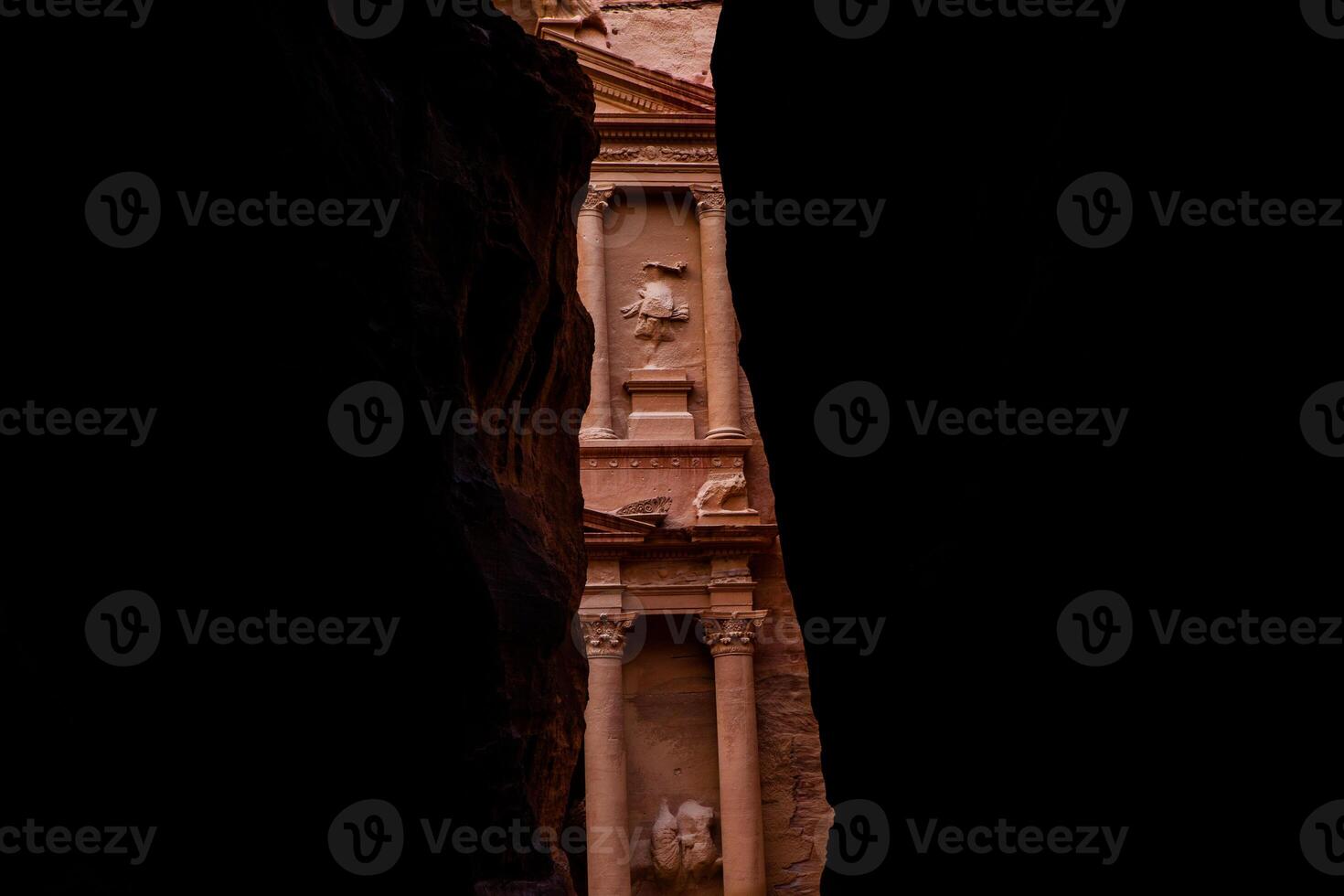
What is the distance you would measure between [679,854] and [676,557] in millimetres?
3533

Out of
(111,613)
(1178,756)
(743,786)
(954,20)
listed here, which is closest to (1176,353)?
(1178,756)

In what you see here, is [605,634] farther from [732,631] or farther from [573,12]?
[573,12]

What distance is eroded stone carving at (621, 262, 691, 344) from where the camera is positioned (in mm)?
17328

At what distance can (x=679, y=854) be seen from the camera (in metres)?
15.4

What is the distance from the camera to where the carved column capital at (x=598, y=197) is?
17328 mm

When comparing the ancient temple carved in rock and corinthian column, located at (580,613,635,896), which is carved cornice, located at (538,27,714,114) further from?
corinthian column, located at (580,613,635,896)

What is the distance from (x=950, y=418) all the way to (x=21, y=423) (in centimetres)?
282

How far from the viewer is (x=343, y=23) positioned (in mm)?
4730

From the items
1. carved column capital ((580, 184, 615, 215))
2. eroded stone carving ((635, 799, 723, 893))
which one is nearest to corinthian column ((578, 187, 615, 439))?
carved column capital ((580, 184, 615, 215))

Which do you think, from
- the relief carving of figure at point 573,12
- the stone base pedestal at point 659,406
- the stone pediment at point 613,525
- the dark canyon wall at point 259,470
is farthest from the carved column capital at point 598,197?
the dark canyon wall at point 259,470

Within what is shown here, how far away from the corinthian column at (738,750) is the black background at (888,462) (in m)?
10.7

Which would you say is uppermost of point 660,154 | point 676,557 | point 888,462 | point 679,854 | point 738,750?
point 660,154

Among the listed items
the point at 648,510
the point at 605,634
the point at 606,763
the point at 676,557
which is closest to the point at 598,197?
the point at 648,510

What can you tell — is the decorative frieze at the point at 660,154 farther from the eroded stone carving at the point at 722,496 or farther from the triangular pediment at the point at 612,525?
the triangular pediment at the point at 612,525
